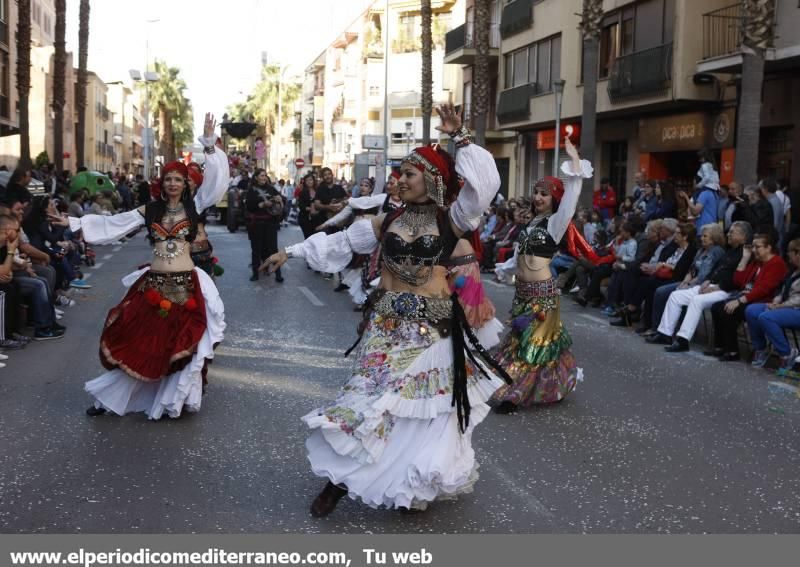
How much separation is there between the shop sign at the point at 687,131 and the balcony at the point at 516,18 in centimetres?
882

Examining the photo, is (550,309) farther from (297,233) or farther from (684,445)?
(297,233)

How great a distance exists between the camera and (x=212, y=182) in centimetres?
752

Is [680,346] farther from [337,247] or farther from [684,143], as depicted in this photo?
[684,143]

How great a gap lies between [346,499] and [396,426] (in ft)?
2.34

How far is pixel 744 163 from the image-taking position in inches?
639

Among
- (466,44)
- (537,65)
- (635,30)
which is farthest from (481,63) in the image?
(466,44)

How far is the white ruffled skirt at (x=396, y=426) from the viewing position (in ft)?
16.0

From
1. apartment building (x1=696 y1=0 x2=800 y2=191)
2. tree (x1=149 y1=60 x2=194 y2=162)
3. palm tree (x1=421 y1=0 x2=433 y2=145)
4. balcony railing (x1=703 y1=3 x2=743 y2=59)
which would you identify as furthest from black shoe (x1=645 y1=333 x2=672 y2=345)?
tree (x1=149 y1=60 x2=194 y2=162)

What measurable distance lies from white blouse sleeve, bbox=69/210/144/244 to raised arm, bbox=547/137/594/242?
3.22 meters

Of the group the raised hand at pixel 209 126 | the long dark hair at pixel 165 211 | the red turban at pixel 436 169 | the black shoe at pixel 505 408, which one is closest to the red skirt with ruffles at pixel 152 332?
the long dark hair at pixel 165 211

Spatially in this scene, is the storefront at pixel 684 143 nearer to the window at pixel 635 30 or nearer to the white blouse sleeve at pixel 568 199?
the window at pixel 635 30

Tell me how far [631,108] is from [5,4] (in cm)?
3050

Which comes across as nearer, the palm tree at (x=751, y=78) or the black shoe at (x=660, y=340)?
the black shoe at (x=660, y=340)

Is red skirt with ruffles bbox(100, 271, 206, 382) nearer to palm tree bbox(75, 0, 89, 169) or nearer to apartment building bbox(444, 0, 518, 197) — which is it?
apartment building bbox(444, 0, 518, 197)
